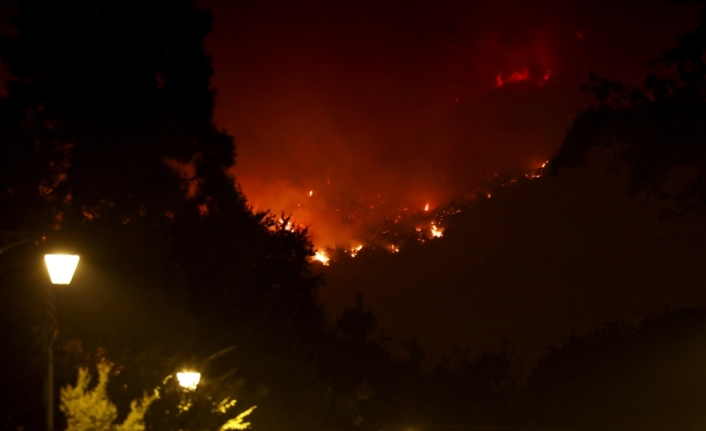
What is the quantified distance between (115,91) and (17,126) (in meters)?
4.20

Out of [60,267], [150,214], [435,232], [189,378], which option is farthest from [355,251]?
[60,267]

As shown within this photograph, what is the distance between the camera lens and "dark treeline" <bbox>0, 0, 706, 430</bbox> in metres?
14.1

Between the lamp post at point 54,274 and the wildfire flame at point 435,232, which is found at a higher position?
the wildfire flame at point 435,232

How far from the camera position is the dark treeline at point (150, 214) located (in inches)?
553

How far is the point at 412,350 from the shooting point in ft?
226

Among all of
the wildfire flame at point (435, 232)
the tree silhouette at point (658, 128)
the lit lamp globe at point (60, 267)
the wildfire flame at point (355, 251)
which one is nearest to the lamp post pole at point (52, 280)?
the lit lamp globe at point (60, 267)

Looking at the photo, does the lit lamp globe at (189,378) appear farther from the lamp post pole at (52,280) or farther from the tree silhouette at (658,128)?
the tree silhouette at (658,128)

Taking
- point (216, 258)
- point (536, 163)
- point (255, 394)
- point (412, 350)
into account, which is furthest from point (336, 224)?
point (255, 394)

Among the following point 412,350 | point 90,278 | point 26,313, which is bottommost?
point 26,313

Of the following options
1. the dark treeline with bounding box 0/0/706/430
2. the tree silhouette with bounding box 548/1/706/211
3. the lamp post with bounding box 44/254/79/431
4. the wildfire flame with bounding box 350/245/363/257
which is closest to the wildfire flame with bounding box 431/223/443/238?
the wildfire flame with bounding box 350/245/363/257

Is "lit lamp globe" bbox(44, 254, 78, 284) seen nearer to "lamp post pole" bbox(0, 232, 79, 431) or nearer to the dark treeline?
"lamp post pole" bbox(0, 232, 79, 431)

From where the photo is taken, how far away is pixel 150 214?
21375mm

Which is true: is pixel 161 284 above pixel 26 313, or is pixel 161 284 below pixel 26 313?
above

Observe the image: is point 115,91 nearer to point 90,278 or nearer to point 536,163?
point 90,278
